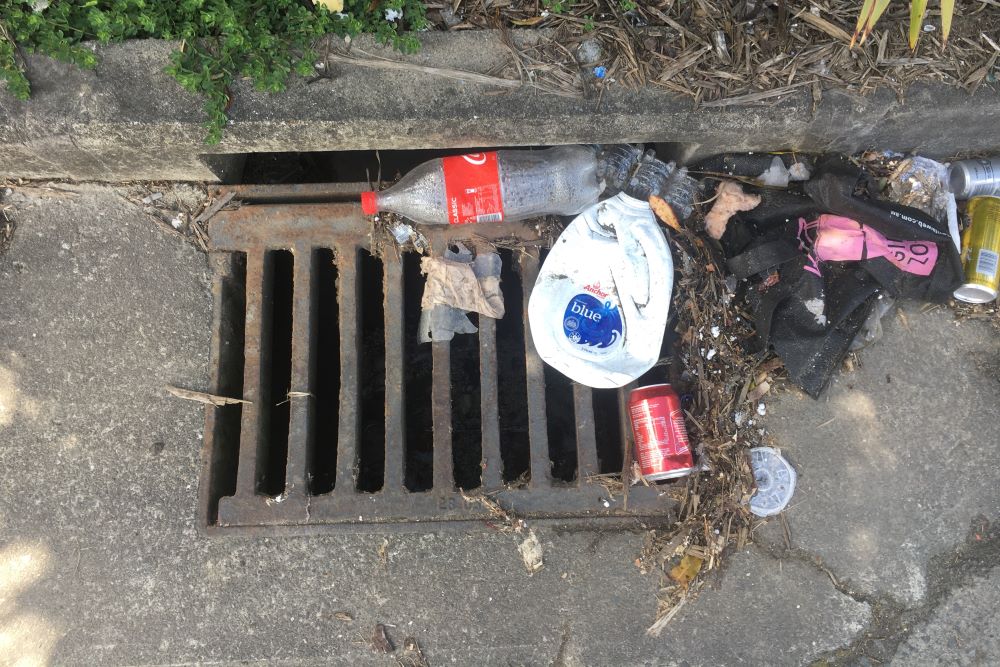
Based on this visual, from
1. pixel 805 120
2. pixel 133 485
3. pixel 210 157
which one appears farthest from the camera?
pixel 133 485

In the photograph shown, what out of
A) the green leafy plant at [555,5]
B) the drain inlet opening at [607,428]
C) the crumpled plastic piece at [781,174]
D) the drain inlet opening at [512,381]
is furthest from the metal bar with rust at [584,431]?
the green leafy plant at [555,5]

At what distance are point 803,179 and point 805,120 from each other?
316 millimetres

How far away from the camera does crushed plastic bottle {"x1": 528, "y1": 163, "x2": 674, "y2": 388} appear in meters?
2.07

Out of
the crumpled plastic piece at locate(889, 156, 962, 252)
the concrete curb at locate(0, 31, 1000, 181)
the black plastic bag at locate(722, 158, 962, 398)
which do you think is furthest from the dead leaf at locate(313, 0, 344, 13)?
the crumpled plastic piece at locate(889, 156, 962, 252)

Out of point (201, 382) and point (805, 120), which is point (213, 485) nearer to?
point (201, 382)

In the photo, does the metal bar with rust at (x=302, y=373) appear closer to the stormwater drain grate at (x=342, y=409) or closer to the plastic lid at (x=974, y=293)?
the stormwater drain grate at (x=342, y=409)

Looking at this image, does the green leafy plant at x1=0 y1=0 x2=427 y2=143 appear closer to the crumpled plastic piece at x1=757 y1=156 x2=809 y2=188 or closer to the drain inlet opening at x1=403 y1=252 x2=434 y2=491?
the drain inlet opening at x1=403 y1=252 x2=434 y2=491

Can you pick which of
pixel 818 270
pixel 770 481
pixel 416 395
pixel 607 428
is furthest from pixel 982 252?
pixel 416 395

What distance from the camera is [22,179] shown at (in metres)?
2.10

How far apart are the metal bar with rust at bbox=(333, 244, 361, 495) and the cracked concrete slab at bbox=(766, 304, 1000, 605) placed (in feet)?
4.69

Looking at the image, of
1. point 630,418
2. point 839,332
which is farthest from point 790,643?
point 839,332

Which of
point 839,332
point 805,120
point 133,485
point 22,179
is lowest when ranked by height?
point 133,485

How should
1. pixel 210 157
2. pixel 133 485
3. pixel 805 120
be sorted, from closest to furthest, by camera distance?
pixel 805 120 < pixel 210 157 < pixel 133 485

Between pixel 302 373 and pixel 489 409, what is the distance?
2.12 ft
